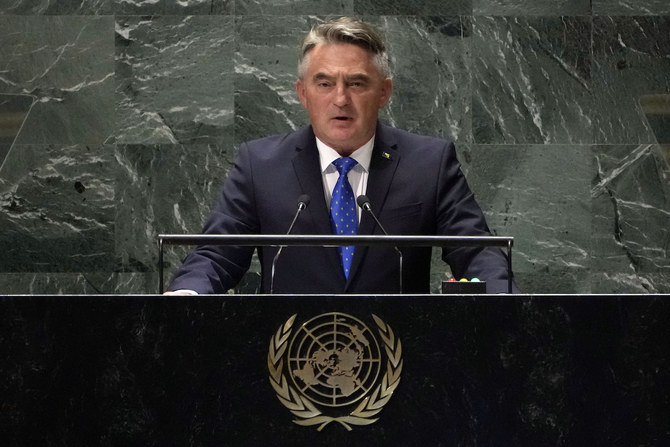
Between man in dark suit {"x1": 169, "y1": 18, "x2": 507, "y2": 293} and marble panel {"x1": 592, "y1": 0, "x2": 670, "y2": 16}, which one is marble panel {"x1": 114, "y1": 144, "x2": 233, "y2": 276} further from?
marble panel {"x1": 592, "y1": 0, "x2": 670, "y2": 16}

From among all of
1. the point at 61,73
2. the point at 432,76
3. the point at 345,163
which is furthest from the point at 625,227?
the point at 61,73

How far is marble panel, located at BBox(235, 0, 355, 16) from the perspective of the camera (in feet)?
16.6

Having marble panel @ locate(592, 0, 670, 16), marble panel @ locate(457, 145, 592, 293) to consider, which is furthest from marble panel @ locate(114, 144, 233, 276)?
marble panel @ locate(592, 0, 670, 16)

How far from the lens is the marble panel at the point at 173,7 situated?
5.05 metres

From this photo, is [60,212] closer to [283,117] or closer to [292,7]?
[283,117]

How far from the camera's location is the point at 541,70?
16.7ft

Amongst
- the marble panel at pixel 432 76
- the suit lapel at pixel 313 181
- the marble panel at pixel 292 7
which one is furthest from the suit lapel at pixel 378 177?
the marble panel at pixel 292 7

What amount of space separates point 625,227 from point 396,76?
1371 millimetres

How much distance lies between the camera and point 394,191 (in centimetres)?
347

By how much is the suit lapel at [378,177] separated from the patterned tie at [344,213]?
0.16 feet

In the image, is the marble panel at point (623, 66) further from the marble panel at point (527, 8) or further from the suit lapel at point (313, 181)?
the suit lapel at point (313, 181)
